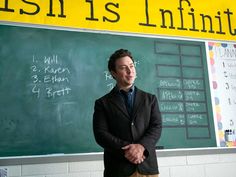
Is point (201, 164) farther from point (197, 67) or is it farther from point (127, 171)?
point (127, 171)

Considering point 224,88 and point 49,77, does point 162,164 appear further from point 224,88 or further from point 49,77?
point 49,77

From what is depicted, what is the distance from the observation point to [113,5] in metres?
2.81

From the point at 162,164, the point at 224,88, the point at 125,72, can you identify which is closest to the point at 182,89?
the point at 224,88

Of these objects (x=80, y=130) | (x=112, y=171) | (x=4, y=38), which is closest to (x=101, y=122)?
(x=112, y=171)

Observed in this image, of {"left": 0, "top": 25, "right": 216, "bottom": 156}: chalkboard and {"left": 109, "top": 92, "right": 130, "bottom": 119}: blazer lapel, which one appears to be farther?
{"left": 0, "top": 25, "right": 216, "bottom": 156}: chalkboard

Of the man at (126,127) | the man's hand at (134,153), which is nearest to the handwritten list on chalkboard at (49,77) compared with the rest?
the man at (126,127)

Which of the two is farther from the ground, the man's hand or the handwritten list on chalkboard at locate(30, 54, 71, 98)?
the handwritten list on chalkboard at locate(30, 54, 71, 98)

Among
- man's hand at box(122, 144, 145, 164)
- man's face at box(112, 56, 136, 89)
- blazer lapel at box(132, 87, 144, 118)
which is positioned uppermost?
man's face at box(112, 56, 136, 89)

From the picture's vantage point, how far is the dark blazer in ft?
5.40

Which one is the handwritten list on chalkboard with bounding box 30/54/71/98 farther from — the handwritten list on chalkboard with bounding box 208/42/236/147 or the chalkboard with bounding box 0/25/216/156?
the handwritten list on chalkboard with bounding box 208/42/236/147

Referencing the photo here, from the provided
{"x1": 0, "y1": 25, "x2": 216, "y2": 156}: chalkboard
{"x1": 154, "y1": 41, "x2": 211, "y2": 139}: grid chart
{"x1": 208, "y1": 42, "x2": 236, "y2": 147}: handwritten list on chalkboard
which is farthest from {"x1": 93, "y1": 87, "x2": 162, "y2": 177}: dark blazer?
{"x1": 208, "y1": 42, "x2": 236, "y2": 147}: handwritten list on chalkboard

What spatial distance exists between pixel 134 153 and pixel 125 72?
0.49 metres

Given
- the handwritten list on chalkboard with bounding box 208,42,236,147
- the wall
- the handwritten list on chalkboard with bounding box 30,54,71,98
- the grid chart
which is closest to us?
the wall

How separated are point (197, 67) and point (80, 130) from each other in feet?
4.21
